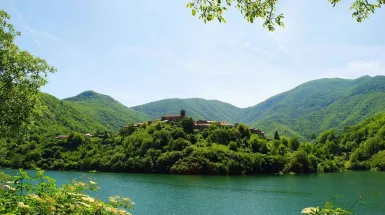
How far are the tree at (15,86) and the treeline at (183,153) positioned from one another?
78356 mm

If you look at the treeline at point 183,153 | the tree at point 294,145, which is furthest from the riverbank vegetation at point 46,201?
the tree at point 294,145

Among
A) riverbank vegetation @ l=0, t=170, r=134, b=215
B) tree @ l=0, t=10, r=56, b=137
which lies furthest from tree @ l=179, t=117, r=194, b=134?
riverbank vegetation @ l=0, t=170, r=134, b=215

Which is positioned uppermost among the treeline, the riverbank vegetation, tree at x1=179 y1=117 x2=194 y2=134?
tree at x1=179 y1=117 x2=194 y2=134

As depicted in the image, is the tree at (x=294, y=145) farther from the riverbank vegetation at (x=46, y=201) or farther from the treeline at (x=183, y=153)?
the riverbank vegetation at (x=46, y=201)

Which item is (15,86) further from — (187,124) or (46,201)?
(187,124)

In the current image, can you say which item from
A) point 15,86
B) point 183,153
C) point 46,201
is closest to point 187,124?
point 183,153

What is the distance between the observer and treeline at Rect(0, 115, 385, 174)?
318ft

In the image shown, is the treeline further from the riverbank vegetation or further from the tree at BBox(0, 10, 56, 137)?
the riverbank vegetation

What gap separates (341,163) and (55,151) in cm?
10653

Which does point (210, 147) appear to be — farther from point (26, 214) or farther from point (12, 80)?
point (26, 214)

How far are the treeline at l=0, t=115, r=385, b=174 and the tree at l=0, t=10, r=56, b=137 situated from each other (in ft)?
257

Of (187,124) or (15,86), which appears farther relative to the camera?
(187,124)

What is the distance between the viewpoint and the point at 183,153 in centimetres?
9750

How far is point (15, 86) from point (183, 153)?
83737 millimetres
